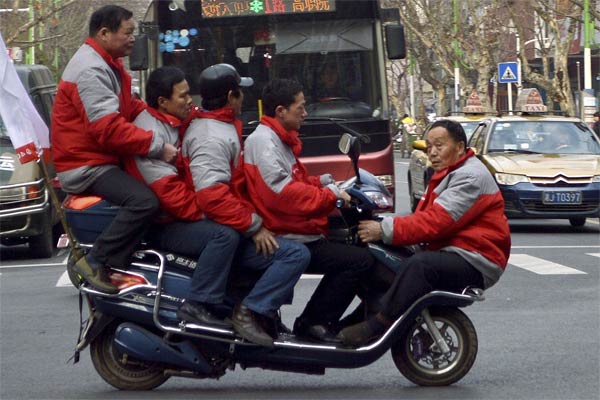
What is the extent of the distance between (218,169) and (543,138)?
14007mm

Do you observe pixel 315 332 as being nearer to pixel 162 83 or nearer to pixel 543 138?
pixel 162 83

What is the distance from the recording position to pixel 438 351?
7754 mm

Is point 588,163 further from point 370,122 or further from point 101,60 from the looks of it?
point 101,60

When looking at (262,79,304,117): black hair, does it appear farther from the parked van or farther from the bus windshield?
the parked van

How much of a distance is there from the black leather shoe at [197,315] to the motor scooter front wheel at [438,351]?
101 centimetres

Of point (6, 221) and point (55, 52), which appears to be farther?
point (55, 52)

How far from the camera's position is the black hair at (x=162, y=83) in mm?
7598

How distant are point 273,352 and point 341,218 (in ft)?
2.77

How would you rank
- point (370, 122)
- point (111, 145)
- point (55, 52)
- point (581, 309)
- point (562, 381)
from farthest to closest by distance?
1. point (55, 52)
2. point (370, 122)
3. point (581, 309)
4. point (562, 381)
5. point (111, 145)

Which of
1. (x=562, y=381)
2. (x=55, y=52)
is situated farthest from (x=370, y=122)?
(x=55, y=52)

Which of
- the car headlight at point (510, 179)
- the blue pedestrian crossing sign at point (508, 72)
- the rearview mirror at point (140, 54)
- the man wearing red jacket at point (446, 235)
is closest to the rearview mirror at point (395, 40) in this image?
the rearview mirror at point (140, 54)

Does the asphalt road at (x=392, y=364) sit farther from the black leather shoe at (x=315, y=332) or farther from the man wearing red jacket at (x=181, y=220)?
the man wearing red jacket at (x=181, y=220)

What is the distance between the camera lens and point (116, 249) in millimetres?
7473

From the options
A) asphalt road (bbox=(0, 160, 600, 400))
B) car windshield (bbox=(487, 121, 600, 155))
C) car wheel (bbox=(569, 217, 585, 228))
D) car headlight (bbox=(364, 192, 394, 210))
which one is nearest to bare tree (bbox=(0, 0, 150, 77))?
car windshield (bbox=(487, 121, 600, 155))
